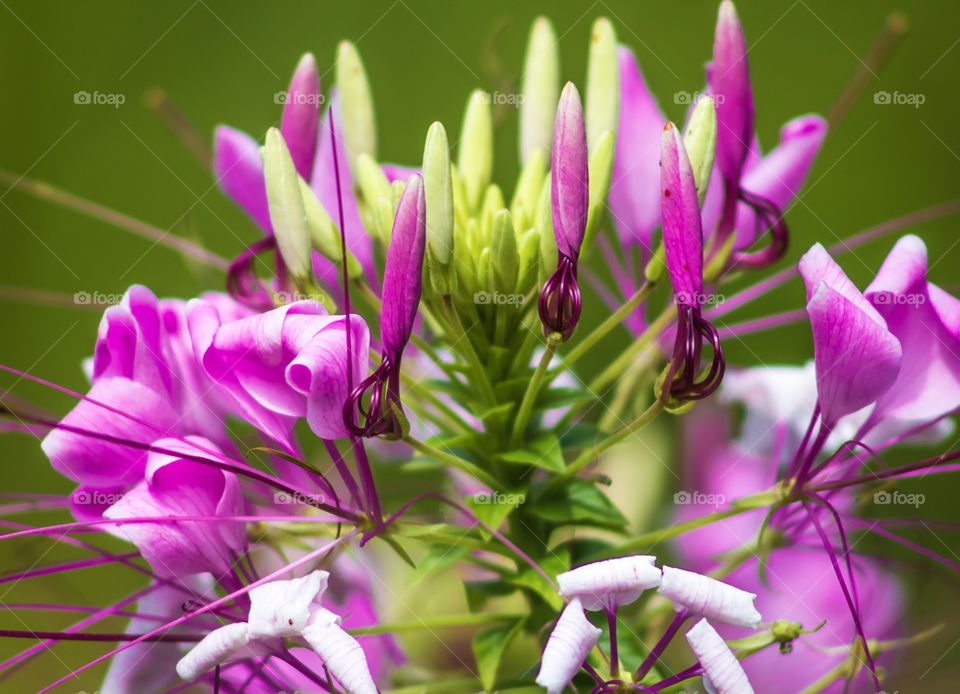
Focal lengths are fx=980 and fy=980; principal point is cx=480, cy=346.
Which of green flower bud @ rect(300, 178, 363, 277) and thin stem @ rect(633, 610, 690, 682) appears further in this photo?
green flower bud @ rect(300, 178, 363, 277)

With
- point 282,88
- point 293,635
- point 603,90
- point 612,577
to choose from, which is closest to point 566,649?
point 612,577

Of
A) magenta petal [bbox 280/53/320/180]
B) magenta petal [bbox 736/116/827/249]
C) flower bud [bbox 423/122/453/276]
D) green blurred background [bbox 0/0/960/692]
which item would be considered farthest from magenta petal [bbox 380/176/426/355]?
green blurred background [bbox 0/0/960/692]

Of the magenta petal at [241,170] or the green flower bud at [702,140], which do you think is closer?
the green flower bud at [702,140]

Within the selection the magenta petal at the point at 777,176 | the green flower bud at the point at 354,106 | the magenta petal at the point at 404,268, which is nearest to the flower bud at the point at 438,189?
the magenta petal at the point at 404,268

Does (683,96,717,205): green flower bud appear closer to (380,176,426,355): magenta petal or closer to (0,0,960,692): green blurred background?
(380,176,426,355): magenta petal

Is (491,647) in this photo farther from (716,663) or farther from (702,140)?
(702,140)

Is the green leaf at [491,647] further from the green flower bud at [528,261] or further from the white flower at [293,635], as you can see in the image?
the green flower bud at [528,261]
